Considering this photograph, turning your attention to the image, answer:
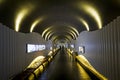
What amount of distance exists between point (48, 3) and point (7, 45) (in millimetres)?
4206

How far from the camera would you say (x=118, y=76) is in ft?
24.8

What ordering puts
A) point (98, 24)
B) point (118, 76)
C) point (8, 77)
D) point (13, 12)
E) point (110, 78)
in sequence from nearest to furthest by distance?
point (118, 76) → point (110, 78) → point (8, 77) → point (13, 12) → point (98, 24)

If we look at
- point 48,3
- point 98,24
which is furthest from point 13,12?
point 98,24

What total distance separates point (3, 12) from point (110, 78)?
5894 mm

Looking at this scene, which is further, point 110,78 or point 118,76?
point 110,78

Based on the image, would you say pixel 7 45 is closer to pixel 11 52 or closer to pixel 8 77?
pixel 11 52

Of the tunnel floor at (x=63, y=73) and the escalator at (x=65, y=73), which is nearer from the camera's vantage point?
the escalator at (x=65, y=73)

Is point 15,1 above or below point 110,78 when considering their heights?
above

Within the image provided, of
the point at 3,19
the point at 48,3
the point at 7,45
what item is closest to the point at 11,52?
the point at 7,45

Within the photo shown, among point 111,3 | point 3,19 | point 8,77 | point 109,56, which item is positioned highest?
point 111,3

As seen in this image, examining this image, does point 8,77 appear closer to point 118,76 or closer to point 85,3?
point 118,76

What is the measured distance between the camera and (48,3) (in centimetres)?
1212

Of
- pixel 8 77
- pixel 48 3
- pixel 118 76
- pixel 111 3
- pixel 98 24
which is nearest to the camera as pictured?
pixel 118 76

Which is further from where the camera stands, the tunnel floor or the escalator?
the tunnel floor
